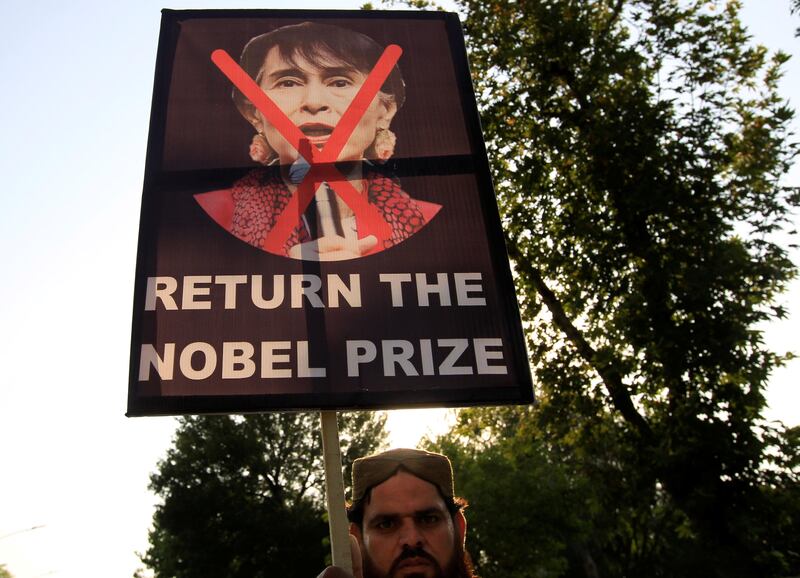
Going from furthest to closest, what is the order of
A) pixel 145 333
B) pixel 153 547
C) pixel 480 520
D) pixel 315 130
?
pixel 153 547 → pixel 480 520 → pixel 315 130 → pixel 145 333

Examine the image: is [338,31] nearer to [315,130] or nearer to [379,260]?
[315,130]

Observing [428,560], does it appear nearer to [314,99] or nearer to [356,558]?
[356,558]

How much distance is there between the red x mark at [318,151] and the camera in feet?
12.9

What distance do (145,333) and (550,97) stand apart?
12.5 metres

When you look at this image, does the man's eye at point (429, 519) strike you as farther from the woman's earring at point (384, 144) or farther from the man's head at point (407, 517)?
the woman's earring at point (384, 144)

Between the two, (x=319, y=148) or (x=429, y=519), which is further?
(x=319, y=148)

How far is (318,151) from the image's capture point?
163 inches

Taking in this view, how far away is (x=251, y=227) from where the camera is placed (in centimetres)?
388

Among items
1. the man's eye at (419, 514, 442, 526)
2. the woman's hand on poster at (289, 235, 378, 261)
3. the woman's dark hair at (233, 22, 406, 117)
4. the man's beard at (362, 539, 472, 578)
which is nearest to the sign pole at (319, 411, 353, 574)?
the man's beard at (362, 539, 472, 578)

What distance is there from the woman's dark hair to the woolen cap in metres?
2.26

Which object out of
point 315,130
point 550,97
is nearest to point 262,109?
point 315,130

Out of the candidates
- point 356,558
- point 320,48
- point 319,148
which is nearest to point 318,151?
point 319,148

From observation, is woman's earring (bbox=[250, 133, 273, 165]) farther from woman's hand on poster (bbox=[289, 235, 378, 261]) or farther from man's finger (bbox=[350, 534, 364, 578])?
man's finger (bbox=[350, 534, 364, 578])

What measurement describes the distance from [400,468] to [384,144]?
1.96 metres
